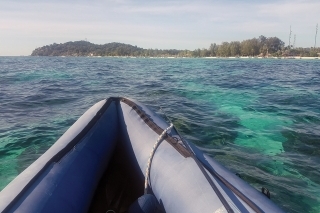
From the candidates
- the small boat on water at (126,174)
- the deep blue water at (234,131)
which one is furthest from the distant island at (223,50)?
the small boat on water at (126,174)

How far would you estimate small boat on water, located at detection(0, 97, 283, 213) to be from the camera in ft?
5.70

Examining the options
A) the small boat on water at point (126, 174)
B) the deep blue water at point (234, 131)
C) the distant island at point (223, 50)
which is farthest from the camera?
the distant island at point (223, 50)

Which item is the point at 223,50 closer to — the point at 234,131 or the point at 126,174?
the point at 234,131

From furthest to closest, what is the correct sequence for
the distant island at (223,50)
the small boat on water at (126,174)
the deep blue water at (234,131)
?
the distant island at (223,50)
the deep blue water at (234,131)
the small boat on water at (126,174)

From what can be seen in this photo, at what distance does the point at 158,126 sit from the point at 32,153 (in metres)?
3.18

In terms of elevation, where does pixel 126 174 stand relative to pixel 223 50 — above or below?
below

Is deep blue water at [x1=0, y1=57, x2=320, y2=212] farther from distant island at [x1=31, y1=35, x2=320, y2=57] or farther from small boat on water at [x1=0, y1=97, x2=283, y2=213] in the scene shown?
distant island at [x1=31, y1=35, x2=320, y2=57]

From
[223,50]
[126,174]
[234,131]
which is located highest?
[223,50]

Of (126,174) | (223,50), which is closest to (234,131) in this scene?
(126,174)

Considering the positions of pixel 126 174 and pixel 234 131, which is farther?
pixel 234 131

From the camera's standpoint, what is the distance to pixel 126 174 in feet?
10.8

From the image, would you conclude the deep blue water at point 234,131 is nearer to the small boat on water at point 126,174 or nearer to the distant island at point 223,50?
the small boat on water at point 126,174

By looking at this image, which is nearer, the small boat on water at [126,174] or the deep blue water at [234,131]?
the small boat on water at [126,174]

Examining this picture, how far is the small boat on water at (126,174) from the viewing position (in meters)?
1.74
